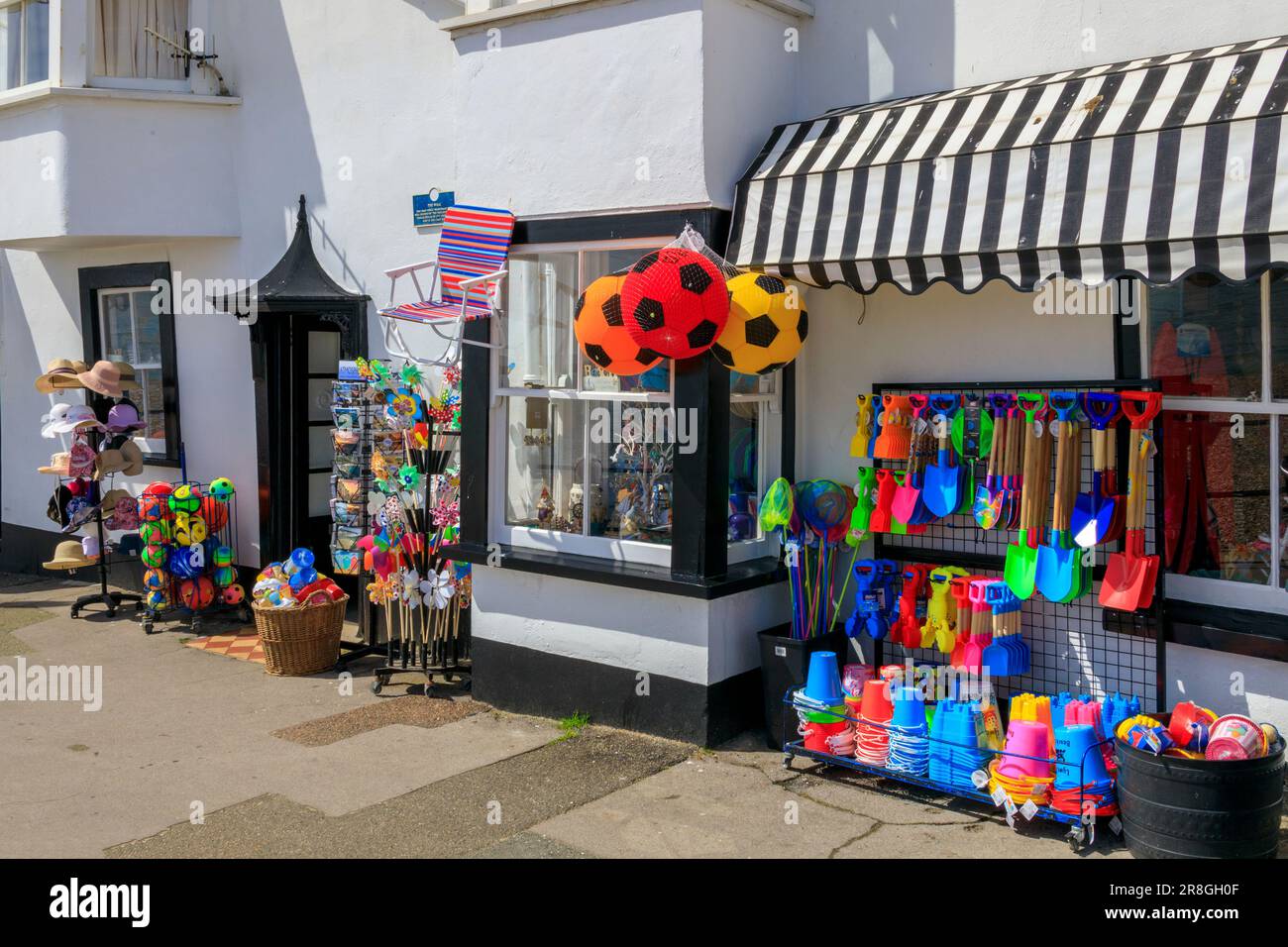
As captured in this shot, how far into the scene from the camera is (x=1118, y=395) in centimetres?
519

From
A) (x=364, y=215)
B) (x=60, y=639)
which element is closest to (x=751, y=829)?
(x=364, y=215)

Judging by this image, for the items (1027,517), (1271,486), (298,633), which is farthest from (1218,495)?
(298,633)

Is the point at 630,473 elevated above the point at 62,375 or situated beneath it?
situated beneath

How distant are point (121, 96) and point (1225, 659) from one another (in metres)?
8.65

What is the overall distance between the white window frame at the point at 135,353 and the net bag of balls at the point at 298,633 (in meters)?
3.09

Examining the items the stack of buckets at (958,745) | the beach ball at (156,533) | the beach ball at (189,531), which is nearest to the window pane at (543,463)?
the stack of buckets at (958,745)

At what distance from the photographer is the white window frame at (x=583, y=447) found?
6242 millimetres

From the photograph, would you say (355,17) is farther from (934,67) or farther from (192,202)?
(934,67)

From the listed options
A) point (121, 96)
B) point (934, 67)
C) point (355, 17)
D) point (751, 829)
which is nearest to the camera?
point (751, 829)

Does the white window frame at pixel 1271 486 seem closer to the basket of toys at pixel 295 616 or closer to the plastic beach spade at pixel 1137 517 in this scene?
the plastic beach spade at pixel 1137 517

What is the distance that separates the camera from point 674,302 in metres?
5.43

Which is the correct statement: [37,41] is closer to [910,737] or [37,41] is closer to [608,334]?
[608,334]

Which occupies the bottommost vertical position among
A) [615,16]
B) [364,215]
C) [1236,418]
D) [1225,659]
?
Answer: [1225,659]

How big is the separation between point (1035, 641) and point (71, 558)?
26.1 feet
